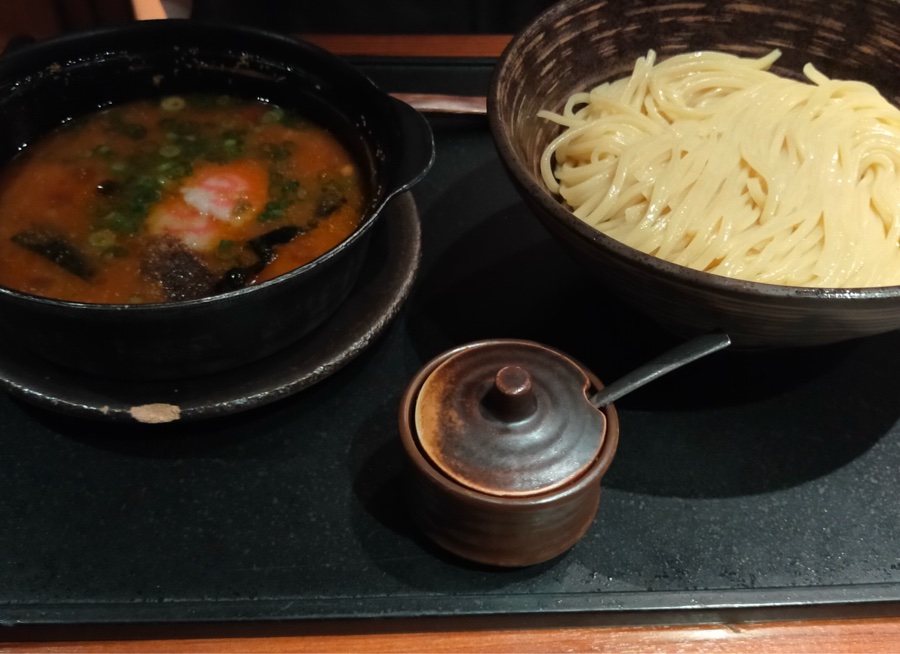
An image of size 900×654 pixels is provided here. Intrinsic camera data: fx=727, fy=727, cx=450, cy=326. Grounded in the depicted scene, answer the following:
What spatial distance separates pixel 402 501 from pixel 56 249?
903 millimetres

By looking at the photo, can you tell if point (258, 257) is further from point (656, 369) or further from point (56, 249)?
point (656, 369)

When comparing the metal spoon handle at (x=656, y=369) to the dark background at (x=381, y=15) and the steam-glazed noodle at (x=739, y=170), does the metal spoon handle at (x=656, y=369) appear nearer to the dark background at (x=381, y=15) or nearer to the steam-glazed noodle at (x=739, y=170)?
the steam-glazed noodle at (x=739, y=170)

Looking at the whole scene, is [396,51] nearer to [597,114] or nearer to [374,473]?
[597,114]

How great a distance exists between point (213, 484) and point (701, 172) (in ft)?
3.82

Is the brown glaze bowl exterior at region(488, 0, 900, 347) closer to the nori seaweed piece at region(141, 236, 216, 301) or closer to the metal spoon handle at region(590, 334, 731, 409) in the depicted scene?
the metal spoon handle at region(590, 334, 731, 409)

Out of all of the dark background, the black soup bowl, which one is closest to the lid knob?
the black soup bowl

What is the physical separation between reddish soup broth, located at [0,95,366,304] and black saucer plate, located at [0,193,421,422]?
5.9 inches

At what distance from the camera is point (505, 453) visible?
1.13 m

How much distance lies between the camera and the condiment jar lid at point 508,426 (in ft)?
3.66

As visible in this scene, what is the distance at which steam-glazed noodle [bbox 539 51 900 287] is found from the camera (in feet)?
4.62

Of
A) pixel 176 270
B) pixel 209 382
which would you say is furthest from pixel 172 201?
pixel 209 382

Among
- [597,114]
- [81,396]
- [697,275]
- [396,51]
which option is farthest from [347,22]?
[697,275]

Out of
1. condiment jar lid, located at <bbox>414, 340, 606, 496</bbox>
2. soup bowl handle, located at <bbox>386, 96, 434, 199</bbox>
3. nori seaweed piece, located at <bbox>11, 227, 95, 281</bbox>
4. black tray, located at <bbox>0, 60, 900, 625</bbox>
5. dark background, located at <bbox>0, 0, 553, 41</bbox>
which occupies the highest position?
soup bowl handle, located at <bbox>386, 96, 434, 199</bbox>

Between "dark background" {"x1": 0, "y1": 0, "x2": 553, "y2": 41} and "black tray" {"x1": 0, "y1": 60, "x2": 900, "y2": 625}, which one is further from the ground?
"dark background" {"x1": 0, "y1": 0, "x2": 553, "y2": 41}
